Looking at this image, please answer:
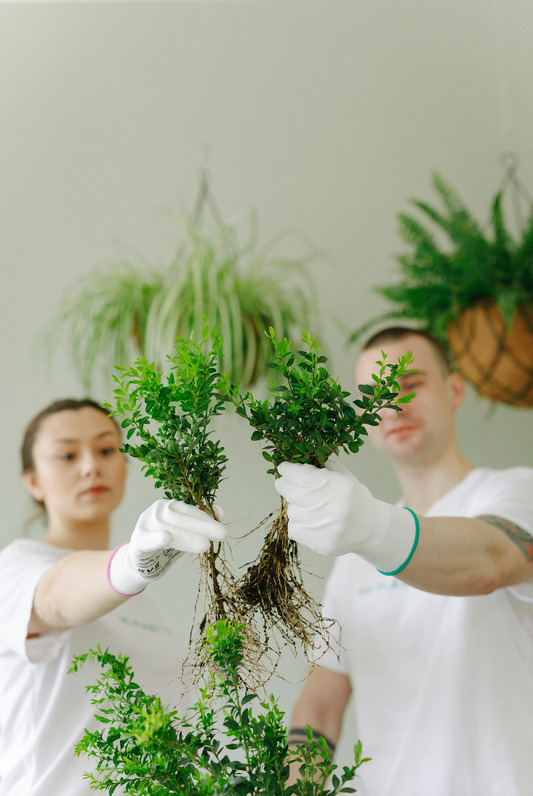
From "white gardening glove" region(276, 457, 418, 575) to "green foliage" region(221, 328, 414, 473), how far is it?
5cm

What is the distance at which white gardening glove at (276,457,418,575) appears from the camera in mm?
835

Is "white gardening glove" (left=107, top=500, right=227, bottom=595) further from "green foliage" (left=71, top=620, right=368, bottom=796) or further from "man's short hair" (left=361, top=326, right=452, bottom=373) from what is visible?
"man's short hair" (left=361, top=326, right=452, bottom=373)

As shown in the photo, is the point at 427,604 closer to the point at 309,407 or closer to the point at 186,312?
the point at 309,407

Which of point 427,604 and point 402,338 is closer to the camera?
point 427,604

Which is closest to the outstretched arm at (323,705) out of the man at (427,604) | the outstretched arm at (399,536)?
the man at (427,604)

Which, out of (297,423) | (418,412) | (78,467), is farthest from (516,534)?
(78,467)

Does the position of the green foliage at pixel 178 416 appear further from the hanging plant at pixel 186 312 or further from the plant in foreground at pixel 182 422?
the hanging plant at pixel 186 312

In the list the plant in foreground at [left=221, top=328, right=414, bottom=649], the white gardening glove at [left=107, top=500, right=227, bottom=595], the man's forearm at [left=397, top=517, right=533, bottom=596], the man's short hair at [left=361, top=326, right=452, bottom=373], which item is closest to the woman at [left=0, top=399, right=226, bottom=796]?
the white gardening glove at [left=107, top=500, right=227, bottom=595]

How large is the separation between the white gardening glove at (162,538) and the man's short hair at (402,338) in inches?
32.6

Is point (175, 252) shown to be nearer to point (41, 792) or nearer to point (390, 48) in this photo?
point (390, 48)

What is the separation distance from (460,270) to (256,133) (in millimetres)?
1028

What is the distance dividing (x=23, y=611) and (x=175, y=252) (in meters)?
1.33

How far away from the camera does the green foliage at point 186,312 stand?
164 cm

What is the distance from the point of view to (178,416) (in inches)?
30.8
